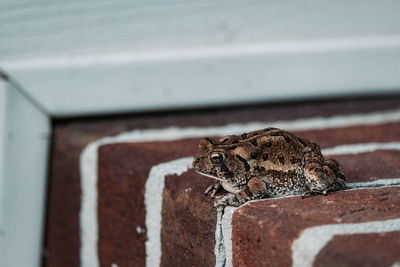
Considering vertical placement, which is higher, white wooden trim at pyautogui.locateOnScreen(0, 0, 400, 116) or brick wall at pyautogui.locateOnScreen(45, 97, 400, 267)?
white wooden trim at pyautogui.locateOnScreen(0, 0, 400, 116)

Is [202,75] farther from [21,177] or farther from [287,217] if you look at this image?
[287,217]

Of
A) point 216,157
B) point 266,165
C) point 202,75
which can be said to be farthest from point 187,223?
point 202,75

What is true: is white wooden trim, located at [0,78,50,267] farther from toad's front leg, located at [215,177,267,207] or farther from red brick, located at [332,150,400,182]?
red brick, located at [332,150,400,182]

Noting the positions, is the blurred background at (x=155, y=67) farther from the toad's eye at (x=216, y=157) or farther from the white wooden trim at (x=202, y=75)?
the toad's eye at (x=216, y=157)

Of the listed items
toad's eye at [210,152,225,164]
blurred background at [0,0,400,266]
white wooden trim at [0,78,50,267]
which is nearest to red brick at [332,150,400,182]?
toad's eye at [210,152,225,164]

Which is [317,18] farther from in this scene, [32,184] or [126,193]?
[32,184]
